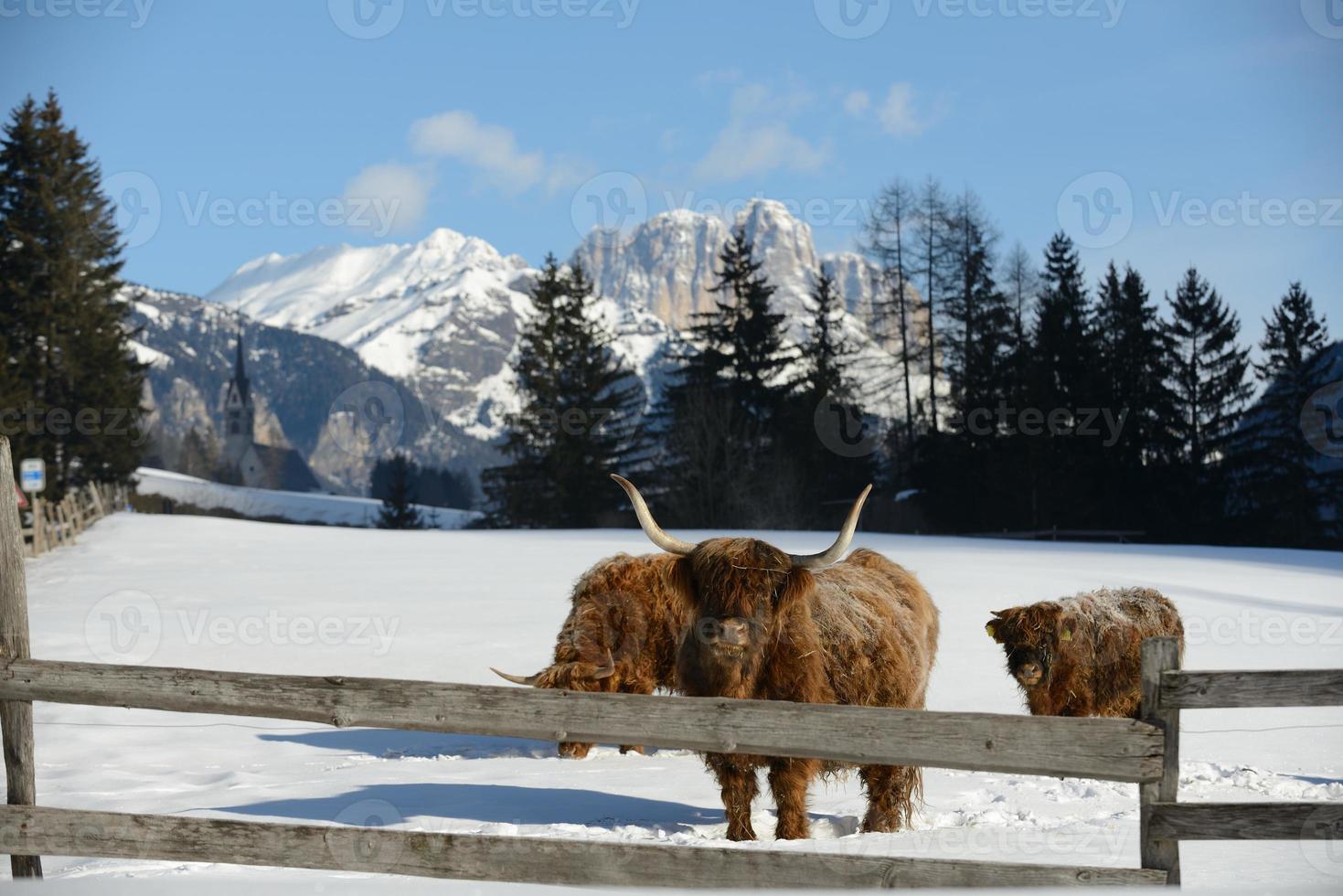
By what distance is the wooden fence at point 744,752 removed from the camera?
4.33 meters

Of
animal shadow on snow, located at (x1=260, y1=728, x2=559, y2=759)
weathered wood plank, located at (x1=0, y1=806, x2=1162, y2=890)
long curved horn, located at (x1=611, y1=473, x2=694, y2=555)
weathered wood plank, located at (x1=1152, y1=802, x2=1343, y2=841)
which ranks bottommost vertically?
animal shadow on snow, located at (x1=260, y1=728, x2=559, y2=759)

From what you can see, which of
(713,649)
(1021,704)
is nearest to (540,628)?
(1021,704)

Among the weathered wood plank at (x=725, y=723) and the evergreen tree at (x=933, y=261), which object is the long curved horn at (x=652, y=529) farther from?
the evergreen tree at (x=933, y=261)

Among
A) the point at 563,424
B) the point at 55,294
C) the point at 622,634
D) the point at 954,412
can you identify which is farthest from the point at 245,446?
the point at 622,634

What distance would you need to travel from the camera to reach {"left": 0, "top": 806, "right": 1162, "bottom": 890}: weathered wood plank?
14.1 ft

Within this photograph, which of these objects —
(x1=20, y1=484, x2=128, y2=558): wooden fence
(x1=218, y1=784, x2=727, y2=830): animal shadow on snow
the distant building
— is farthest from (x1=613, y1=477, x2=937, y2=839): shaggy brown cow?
the distant building

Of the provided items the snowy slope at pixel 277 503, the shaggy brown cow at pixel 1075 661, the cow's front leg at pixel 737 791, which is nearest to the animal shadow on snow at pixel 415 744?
the cow's front leg at pixel 737 791

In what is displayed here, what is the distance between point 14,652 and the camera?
525cm

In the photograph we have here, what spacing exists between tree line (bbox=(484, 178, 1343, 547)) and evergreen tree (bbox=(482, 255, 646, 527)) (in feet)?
0.30

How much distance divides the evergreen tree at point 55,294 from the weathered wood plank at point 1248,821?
3943cm

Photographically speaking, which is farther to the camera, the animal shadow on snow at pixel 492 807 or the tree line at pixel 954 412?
the tree line at pixel 954 412

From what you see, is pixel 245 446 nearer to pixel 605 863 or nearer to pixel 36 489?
pixel 36 489

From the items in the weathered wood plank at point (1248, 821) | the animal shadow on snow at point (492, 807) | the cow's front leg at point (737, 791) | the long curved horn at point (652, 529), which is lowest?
the animal shadow on snow at point (492, 807)

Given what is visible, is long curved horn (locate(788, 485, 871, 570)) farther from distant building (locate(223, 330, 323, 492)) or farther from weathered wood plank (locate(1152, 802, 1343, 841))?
distant building (locate(223, 330, 323, 492))
